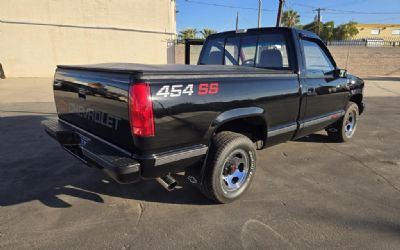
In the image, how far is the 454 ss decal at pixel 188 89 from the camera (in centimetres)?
227

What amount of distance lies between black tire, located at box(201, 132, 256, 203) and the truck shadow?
0.30 metres

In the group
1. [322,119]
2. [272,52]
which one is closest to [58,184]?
[272,52]

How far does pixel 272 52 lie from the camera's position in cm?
391

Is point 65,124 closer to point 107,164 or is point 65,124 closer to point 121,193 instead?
point 121,193

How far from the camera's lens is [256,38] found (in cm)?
405

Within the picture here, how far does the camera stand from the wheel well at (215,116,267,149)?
10.4 feet

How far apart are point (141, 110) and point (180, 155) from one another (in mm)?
588

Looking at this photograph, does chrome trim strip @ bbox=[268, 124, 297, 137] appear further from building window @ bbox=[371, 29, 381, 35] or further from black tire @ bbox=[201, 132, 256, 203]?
building window @ bbox=[371, 29, 381, 35]

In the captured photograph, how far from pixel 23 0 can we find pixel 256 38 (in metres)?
21.7

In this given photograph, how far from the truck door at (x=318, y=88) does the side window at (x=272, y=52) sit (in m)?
0.28

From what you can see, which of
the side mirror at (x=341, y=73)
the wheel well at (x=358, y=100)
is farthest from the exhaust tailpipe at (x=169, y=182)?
the wheel well at (x=358, y=100)

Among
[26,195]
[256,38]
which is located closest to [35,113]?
[26,195]

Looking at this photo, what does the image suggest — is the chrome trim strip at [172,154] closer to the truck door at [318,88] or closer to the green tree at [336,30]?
the truck door at [318,88]

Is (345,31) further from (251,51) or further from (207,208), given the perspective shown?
(207,208)
